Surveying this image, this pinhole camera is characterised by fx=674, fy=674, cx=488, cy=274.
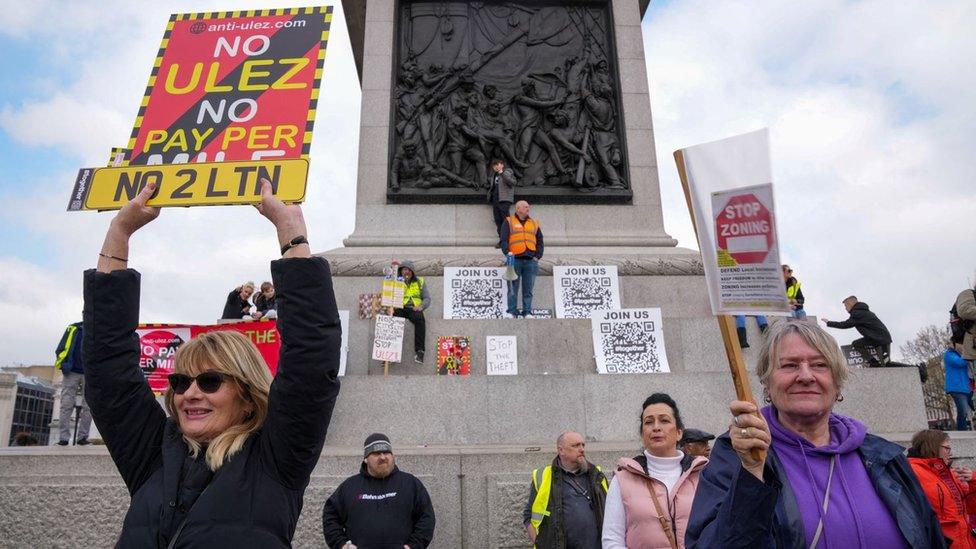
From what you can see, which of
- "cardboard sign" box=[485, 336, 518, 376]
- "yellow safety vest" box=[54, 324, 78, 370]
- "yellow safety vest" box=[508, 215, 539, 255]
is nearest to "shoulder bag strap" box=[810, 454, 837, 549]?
"cardboard sign" box=[485, 336, 518, 376]

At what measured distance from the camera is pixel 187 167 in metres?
2.81

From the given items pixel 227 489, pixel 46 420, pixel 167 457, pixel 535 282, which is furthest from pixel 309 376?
pixel 46 420

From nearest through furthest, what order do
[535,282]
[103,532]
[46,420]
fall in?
1. [103,532]
2. [535,282]
3. [46,420]

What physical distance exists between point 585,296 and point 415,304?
9.72 ft

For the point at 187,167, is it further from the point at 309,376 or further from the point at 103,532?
the point at 103,532

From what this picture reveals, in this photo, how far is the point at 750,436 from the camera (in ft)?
6.42

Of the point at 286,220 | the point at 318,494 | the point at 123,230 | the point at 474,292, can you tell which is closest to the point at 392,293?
the point at 474,292

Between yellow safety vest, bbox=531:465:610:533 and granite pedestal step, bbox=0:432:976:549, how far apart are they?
106 centimetres

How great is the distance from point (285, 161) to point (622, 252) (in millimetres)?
9601

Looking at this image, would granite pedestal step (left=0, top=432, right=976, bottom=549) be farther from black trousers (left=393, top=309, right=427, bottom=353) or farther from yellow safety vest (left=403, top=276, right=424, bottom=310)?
yellow safety vest (left=403, top=276, right=424, bottom=310)

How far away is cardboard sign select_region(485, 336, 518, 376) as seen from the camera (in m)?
9.21

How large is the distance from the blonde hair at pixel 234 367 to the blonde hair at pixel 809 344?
67.9 inches

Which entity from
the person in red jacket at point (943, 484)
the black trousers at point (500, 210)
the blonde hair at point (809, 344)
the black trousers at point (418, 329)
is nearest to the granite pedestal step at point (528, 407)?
the black trousers at point (418, 329)

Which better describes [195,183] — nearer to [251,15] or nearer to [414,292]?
[251,15]
